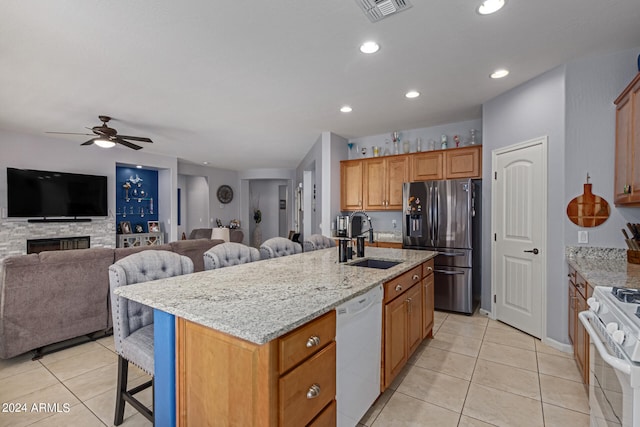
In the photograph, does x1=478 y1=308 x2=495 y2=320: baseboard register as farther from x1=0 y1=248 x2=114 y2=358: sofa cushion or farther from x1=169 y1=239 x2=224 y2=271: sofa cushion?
x1=0 y1=248 x2=114 y2=358: sofa cushion

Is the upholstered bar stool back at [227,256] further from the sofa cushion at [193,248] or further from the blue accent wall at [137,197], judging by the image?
the blue accent wall at [137,197]

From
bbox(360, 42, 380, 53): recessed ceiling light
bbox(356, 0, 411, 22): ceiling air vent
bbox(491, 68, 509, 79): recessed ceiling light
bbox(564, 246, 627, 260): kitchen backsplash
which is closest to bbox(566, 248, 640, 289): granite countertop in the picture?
bbox(564, 246, 627, 260): kitchen backsplash

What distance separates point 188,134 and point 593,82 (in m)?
5.42

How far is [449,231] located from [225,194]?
23.4 ft

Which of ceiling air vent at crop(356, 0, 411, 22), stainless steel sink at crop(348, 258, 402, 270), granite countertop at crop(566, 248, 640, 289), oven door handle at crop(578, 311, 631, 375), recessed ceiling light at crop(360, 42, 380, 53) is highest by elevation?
recessed ceiling light at crop(360, 42, 380, 53)

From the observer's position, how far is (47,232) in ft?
17.5

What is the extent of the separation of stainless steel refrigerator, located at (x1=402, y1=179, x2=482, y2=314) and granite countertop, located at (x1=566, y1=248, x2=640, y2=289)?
1.17 m

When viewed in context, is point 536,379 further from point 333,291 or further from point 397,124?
point 397,124

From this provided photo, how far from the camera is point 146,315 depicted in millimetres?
1861

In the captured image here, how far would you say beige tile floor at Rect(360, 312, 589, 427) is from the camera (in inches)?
74.0

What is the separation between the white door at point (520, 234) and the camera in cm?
301

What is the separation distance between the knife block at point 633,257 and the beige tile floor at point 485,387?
979 mm

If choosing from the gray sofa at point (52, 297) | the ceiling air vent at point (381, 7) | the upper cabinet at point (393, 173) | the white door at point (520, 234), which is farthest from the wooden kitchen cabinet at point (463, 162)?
the gray sofa at point (52, 297)

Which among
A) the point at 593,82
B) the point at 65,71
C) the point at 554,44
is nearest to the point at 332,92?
the point at 554,44
